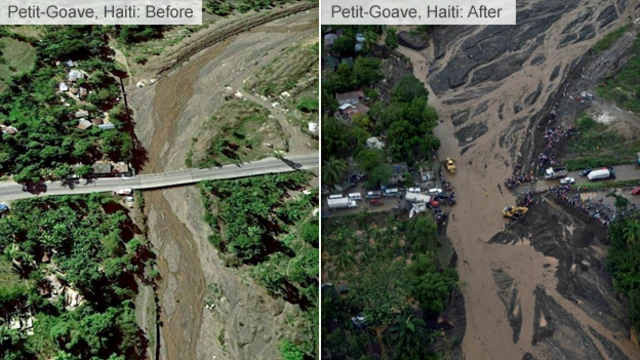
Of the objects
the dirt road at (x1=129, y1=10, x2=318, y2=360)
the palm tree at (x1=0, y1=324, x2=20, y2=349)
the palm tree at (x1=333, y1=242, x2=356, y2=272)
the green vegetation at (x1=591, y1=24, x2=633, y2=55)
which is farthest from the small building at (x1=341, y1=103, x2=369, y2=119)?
the palm tree at (x1=0, y1=324, x2=20, y2=349)

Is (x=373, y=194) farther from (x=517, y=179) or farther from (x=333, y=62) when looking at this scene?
(x=333, y=62)

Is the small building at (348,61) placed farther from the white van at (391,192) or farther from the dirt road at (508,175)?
the white van at (391,192)

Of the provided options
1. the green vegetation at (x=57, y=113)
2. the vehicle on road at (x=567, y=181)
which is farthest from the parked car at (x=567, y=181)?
the green vegetation at (x=57, y=113)

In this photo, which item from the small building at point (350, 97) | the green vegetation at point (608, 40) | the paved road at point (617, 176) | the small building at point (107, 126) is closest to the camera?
the small building at point (107, 126)

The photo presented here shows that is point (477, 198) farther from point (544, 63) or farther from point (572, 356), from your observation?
point (544, 63)

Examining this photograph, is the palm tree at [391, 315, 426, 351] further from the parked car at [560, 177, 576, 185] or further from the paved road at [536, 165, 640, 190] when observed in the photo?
the parked car at [560, 177, 576, 185]
